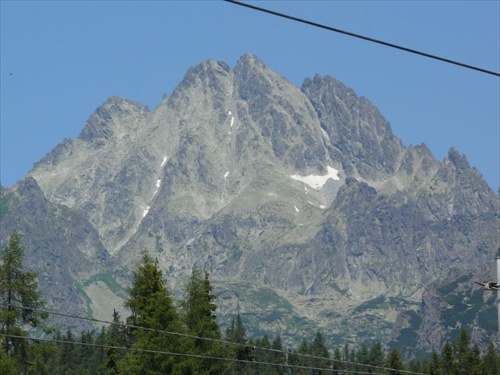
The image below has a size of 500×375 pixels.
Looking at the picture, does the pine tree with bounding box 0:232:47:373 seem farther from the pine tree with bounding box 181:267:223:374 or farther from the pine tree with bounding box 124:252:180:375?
the pine tree with bounding box 181:267:223:374

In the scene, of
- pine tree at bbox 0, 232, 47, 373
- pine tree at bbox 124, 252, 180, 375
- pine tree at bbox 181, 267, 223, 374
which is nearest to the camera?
pine tree at bbox 0, 232, 47, 373

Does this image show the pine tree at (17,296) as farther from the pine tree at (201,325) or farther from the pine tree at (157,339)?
the pine tree at (201,325)

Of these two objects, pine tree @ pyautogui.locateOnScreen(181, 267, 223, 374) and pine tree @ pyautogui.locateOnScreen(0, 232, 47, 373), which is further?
pine tree @ pyautogui.locateOnScreen(181, 267, 223, 374)

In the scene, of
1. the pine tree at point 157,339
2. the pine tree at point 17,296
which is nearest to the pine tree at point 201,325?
the pine tree at point 157,339

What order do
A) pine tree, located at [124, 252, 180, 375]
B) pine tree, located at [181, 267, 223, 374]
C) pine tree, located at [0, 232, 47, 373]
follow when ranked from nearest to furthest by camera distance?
pine tree, located at [0, 232, 47, 373] < pine tree, located at [124, 252, 180, 375] < pine tree, located at [181, 267, 223, 374]

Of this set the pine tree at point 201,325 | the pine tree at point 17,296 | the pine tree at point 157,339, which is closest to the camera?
the pine tree at point 17,296

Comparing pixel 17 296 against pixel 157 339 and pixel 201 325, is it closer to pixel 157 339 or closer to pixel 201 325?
pixel 157 339

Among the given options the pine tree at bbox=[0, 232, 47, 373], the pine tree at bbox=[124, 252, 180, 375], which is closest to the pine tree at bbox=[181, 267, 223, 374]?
the pine tree at bbox=[124, 252, 180, 375]

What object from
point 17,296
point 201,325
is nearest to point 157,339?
point 201,325

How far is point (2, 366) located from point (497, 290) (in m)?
38.2

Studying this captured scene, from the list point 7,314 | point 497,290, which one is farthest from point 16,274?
point 497,290

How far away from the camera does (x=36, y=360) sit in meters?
75.8

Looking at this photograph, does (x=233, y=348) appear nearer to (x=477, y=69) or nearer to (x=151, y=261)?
(x=151, y=261)

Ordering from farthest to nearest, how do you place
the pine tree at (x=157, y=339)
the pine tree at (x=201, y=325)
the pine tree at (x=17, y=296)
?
the pine tree at (x=201, y=325), the pine tree at (x=157, y=339), the pine tree at (x=17, y=296)
